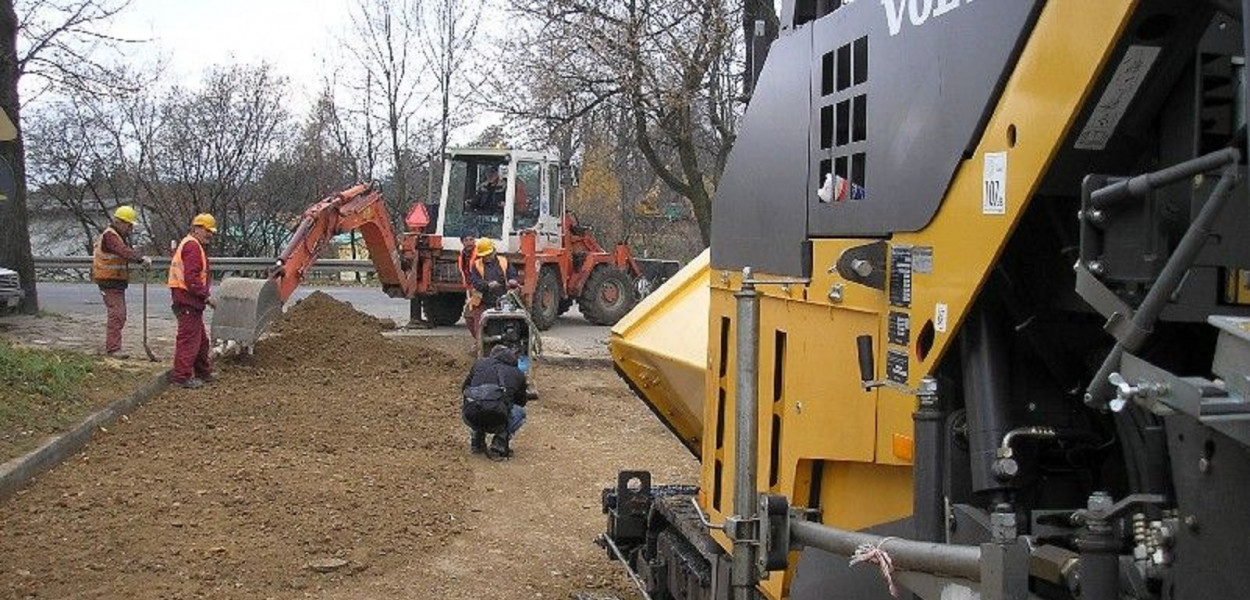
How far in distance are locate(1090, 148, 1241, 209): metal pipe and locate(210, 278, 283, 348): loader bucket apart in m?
12.4

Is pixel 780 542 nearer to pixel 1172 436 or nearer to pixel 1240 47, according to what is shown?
pixel 1172 436

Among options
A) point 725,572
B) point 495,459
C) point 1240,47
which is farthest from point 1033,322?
point 495,459

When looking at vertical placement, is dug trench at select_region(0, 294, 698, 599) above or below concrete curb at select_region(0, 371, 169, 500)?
below

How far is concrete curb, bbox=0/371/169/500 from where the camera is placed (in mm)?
8156

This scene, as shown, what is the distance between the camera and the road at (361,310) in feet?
61.1

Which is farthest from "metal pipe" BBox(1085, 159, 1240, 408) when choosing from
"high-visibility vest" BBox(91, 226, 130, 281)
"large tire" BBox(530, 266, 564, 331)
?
"large tire" BBox(530, 266, 564, 331)

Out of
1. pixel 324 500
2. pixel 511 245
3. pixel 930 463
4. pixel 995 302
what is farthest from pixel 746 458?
pixel 511 245

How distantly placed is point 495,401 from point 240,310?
200 inches

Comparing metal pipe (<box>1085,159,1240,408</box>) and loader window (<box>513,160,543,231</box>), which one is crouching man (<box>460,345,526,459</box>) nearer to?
metal pipe (<box>1085,159,1240,408</box>)

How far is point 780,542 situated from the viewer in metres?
3.40

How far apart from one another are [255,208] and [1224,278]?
3387cm

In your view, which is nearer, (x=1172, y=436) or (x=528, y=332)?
(x=1172, y=436)

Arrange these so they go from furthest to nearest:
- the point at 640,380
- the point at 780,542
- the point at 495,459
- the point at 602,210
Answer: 1. the point at 602,210
2. the point at 495,459
3. the point at 640,380
4. the point at 780,542

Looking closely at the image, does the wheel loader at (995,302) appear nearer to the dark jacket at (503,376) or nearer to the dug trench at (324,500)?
the dug trench at (324,500)
